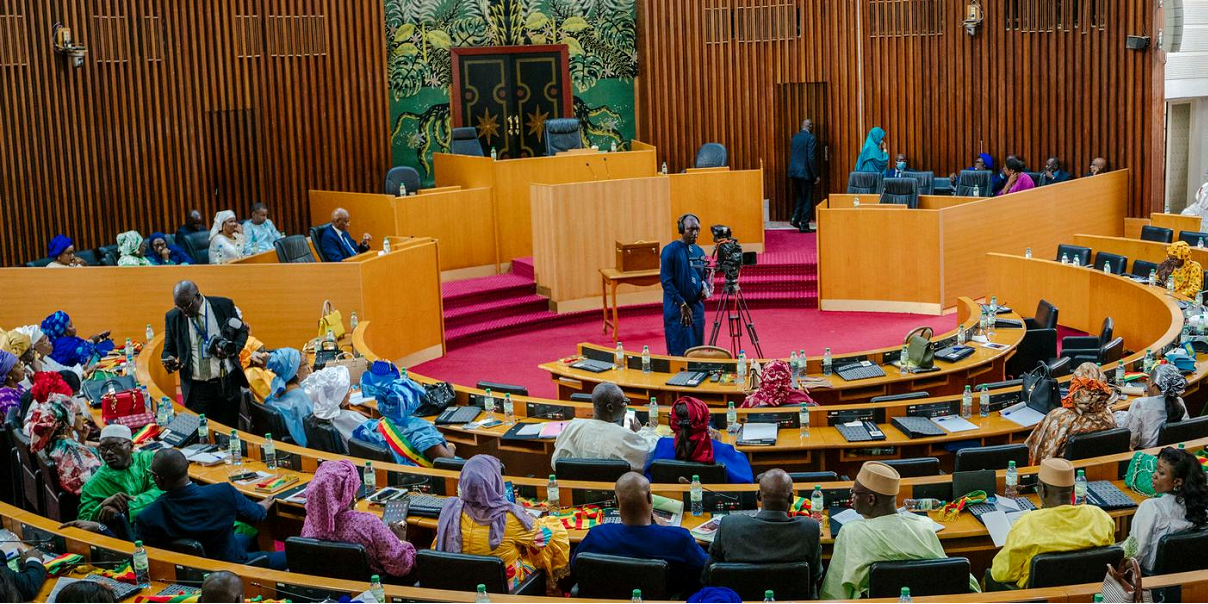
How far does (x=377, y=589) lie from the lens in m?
4.86

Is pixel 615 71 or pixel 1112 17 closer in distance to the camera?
pixel 1112 17

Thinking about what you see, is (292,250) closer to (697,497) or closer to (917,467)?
(697,497)

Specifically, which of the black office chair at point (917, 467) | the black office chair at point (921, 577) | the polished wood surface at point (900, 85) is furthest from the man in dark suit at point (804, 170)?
the black office chair at point (921, 577)

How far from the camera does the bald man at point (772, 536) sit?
4.95 metres

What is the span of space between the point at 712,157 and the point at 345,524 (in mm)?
12269

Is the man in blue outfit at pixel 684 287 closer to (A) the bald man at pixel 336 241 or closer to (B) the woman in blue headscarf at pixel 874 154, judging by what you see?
(A) the bald man at pixel 336 241

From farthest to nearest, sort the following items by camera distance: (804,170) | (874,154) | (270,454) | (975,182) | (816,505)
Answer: (804,170)
(874,154)
(975,182)
(270,454)
(816,505)

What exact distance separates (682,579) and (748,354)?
6.96m

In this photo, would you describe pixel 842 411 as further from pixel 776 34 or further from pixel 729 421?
pixel 776 34

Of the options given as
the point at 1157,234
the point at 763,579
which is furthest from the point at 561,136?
the point at 763,579

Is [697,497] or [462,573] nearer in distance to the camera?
[462,573]

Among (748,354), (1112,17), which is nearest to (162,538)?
(748,354)

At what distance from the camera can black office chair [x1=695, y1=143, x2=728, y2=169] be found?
1673 centimetres

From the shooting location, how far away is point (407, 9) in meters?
17.1
